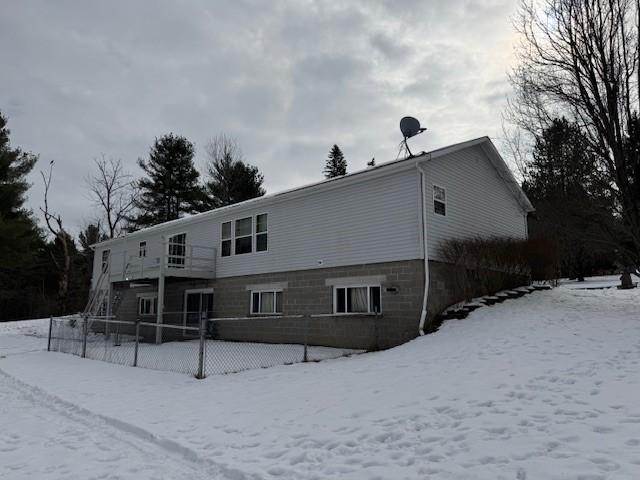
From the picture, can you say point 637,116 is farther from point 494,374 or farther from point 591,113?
point 494,374

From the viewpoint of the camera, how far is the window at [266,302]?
16938mm

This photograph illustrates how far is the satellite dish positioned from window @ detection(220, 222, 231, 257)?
837 centimetres

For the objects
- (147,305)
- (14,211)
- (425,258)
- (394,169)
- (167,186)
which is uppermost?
(167,186)

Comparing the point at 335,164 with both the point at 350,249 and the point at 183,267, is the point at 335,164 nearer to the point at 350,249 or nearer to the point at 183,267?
the point at 183,267

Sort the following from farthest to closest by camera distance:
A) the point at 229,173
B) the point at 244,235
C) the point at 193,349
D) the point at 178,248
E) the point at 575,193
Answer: the point at 229,173 < the point at 178,248 < the point at 244,235 < the point at 193,349 < the point at 575,193

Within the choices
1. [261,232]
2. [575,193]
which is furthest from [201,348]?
[575,193]

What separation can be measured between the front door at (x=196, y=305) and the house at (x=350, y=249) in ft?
0.27

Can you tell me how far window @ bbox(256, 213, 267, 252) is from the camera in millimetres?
A: 17781

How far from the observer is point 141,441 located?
238 inches

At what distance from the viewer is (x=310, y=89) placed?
1792 cm

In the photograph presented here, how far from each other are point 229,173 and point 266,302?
24.9m

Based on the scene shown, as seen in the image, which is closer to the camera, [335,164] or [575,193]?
[575,193]

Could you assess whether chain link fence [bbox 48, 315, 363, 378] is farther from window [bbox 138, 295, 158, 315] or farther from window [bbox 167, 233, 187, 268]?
window [bbox 167, 233, 187, 268]

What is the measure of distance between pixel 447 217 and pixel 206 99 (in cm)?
1129
